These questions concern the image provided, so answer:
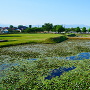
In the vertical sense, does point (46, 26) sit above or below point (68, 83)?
above

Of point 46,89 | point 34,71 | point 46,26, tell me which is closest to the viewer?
point 46,89

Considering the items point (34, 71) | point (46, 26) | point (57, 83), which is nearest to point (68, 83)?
point (57, 83)

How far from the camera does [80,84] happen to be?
16578mm

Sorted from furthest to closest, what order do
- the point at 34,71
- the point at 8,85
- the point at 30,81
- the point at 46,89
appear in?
the point at 34,71, the point at 30,81, the point at 8,85, the point at 46,89

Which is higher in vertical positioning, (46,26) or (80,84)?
(46,26)

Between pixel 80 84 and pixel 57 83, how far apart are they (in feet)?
10.4

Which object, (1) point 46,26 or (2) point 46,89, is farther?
(1) point 46,26

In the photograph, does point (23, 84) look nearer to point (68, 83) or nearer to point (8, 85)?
point (8, 85)

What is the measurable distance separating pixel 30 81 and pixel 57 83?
392 cm

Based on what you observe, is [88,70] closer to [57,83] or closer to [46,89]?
[57,83]

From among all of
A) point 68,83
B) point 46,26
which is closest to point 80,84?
point 68,83

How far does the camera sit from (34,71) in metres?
21.7

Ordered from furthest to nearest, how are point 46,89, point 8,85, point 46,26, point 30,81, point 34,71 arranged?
point 46,26
point 34,71
point 30,81
point 8,85
point 46,89

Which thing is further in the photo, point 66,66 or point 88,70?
point 66,66
